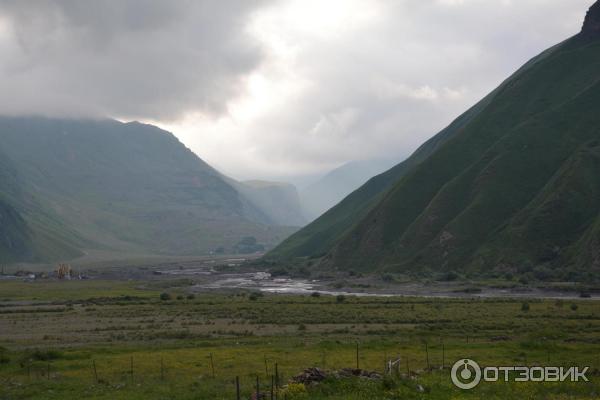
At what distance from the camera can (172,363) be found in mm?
46156

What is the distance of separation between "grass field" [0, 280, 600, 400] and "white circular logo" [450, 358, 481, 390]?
0.71m

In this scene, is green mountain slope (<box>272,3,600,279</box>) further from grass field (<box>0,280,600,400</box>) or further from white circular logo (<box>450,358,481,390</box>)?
white circular logo (<box>450,358,481,390</box>)

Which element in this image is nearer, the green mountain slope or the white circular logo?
the white circular logo

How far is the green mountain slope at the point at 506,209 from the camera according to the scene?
136 meters

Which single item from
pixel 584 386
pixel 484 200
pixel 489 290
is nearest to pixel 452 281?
pixel 489 290

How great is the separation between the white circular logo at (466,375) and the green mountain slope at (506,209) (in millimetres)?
87755

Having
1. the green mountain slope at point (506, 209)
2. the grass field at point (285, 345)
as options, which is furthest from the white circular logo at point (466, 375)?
the green mountain slope at point (506, 209)

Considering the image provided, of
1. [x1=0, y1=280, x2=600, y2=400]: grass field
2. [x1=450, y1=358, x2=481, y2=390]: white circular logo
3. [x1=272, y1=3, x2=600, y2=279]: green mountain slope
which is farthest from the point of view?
[x1=272, y1=3, x2=600, y2=279]: green mountain slope

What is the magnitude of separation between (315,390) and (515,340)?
103 feet

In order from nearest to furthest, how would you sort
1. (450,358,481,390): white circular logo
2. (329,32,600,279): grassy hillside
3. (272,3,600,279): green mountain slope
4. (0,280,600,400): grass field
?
1. (450,358,481,390): white circular logo
2. (0,280,600,400): grass field
3. (272,3,600,279): green mountain slope
4. (329,32,600,279): grassy hillside

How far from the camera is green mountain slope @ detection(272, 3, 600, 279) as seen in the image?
136500mm

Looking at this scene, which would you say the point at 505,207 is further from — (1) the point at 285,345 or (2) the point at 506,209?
(1) the point at 285,345

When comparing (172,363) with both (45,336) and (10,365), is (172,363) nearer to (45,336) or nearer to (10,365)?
(10,365)

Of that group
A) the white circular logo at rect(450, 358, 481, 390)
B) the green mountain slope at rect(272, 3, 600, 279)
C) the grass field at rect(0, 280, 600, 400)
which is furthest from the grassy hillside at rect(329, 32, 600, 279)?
the white circular logo at rect(450, 358, 481, 390)
